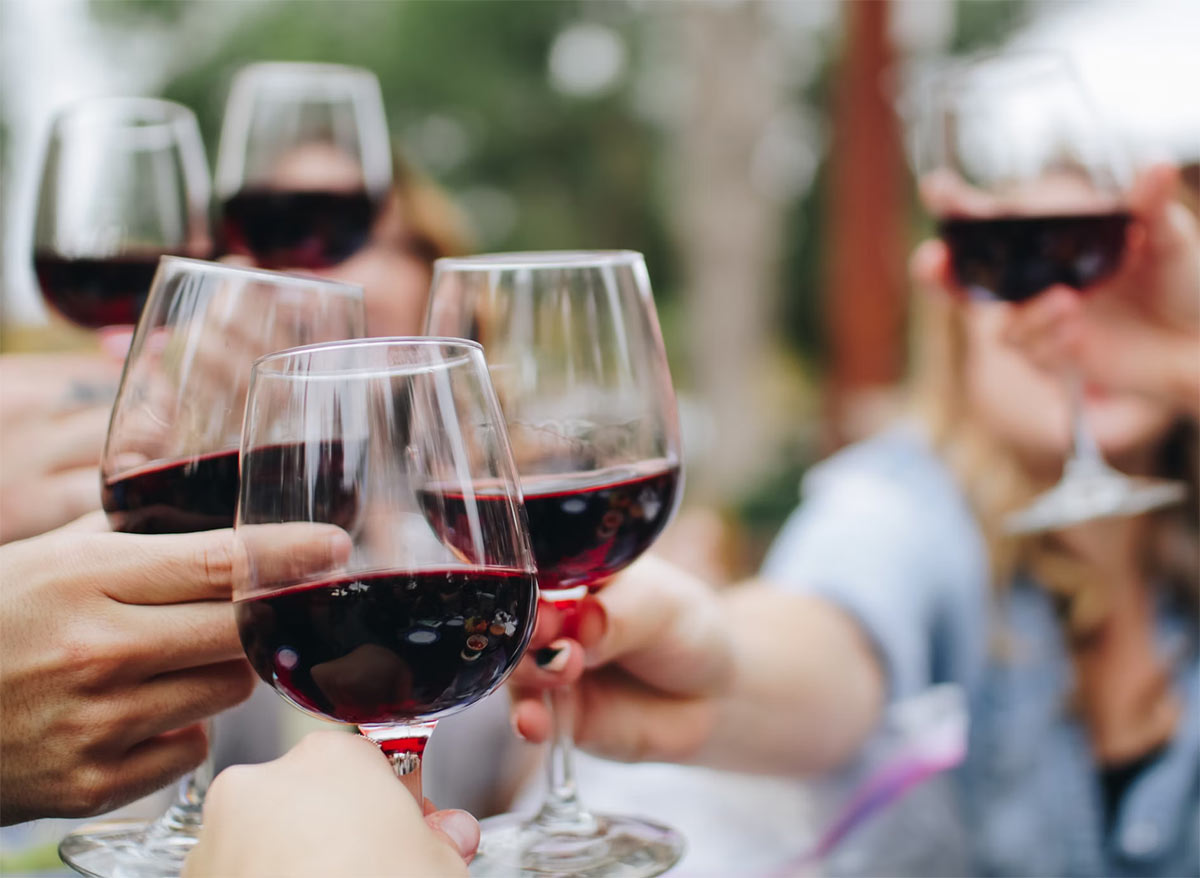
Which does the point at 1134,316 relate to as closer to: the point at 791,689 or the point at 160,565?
the point at 791,689

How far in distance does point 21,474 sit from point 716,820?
888 millimetres

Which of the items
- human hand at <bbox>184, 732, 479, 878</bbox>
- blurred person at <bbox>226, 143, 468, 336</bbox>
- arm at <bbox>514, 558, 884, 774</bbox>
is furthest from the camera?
blurred person at <bbox>226, 143, 468, 336</bbox>

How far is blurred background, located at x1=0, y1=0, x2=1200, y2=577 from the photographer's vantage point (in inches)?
220

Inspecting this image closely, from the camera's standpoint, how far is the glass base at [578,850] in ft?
2.78

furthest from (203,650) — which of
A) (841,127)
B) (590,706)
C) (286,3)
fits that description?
(286,3)

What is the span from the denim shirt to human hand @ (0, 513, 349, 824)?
3.51ft

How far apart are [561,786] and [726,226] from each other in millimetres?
7704

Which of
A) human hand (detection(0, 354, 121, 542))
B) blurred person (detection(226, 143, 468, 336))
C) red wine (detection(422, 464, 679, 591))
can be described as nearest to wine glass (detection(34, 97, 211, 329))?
human hand (detection(0, 354, 121, 542))

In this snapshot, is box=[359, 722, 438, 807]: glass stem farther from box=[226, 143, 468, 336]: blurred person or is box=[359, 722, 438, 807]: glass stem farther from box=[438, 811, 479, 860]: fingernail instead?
box=[226, 143, 468, 336]: blurred person

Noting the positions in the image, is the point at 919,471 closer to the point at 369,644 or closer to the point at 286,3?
the point at 369,644

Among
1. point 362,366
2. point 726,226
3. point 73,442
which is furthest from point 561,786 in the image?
point 726,226

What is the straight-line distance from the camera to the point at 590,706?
1152mm

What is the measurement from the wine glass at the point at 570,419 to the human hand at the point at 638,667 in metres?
0.05

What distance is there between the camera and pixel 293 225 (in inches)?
54.8
